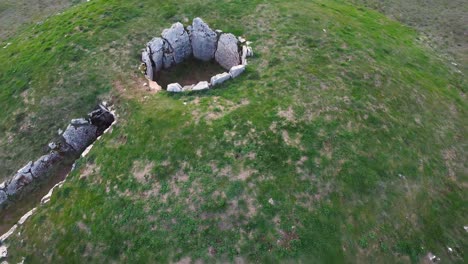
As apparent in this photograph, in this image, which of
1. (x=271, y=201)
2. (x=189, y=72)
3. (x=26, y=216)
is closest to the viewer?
(x=271, y=201)

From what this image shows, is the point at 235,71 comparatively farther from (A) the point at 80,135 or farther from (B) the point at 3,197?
(B) the point at 3,197

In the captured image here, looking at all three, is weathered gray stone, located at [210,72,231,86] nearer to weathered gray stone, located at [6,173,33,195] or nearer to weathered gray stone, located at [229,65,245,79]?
weathered gray stone, located at [229,65,245,79]

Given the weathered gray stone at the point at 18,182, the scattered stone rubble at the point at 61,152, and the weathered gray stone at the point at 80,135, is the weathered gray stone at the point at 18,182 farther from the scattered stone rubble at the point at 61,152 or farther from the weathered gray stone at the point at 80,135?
the weathered gray stone at the point at 80,135

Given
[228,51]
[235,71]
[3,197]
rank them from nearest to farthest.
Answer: [3,197] → [235,71] → [228,51]

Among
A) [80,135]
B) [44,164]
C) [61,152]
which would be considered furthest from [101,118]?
[44,164]

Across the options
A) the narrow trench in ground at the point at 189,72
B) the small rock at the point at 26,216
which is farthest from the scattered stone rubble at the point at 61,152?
the narrow trench in ground at the point at 189,72

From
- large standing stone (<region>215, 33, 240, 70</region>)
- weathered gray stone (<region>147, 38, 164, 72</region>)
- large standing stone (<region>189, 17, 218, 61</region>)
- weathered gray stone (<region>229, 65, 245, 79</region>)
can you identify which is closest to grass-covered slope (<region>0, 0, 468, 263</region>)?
weathered gray stone (<region>229, 65, 245, 79</region>)
